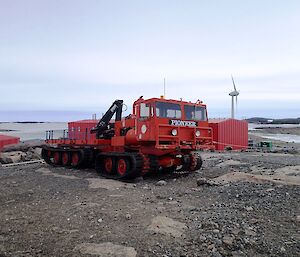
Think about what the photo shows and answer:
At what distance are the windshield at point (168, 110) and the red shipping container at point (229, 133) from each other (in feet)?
60.2

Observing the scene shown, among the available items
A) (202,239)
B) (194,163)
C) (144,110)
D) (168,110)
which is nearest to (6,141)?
(144,110)

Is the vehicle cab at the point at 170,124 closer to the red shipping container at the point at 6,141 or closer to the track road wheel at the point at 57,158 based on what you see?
the track road wheel at the point at 57,158

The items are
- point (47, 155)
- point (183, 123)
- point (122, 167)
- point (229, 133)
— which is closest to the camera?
point (183, 123)

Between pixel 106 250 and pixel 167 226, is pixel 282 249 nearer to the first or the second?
pixel 167 226

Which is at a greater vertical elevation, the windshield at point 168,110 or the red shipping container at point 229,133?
the windshield at point 168,110

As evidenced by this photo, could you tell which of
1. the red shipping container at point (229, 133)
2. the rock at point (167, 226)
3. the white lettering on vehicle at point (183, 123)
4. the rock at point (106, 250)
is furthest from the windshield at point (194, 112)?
the red shipping container at point (229, 133)

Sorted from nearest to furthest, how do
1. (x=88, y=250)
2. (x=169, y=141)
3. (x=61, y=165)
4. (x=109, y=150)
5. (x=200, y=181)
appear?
(x=88, y=250) → (x=200, y=181) → (x=169, y=141) → (x=109, y=150) → (x=61, y=165)

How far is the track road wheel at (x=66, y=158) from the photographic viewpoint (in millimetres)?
18552

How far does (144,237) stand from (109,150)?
33.8ft

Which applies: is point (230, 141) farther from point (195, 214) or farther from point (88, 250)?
point (88, 250)

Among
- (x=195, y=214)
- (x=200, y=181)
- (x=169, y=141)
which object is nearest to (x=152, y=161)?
(x=169, y=141)

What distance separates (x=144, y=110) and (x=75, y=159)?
20.0 ft

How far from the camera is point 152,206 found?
875cm

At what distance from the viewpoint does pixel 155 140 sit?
13.3m
